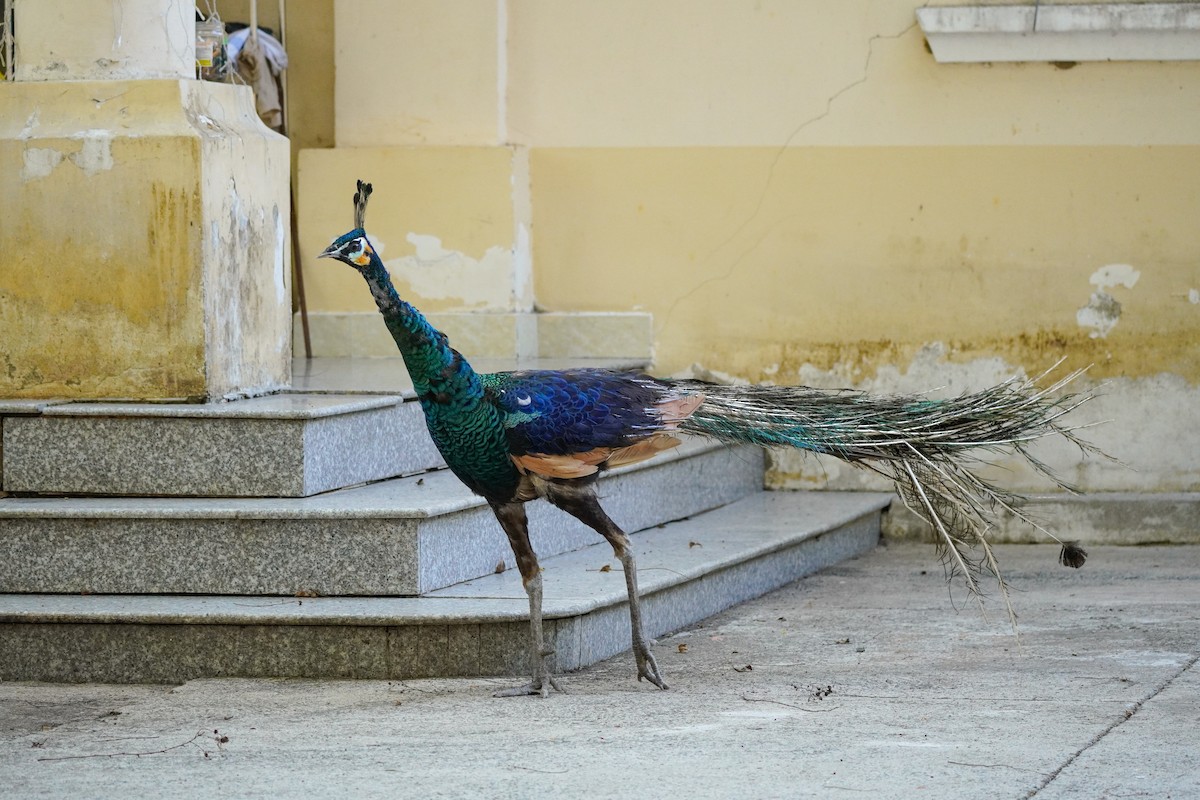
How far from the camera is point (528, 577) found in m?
4.92

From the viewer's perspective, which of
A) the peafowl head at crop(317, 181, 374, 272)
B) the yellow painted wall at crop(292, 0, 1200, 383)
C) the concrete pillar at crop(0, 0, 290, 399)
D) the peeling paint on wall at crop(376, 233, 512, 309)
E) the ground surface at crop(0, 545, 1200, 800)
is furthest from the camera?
the peeling paint on wall at crop(376, 233, 512, 309)

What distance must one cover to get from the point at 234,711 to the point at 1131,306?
4.70 m

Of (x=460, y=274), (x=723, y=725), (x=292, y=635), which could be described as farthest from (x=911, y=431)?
(x=460, y=274)

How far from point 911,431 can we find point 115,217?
2897 mm

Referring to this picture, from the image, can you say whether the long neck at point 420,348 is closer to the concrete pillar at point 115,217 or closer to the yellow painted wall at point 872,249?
the concrete pillar at point 115,217

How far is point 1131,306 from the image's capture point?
770 cm

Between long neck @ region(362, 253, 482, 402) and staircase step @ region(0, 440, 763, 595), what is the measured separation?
76 cm

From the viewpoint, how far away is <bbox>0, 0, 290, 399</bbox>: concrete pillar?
19.6 feet

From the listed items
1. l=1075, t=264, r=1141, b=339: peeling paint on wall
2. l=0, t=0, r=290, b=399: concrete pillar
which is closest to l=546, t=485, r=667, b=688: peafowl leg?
l=0, t=0, r=290, b=399: concrete pillar

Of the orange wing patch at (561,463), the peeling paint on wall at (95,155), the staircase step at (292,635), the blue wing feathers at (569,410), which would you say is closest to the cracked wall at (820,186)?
the peeling paint on wall at (95,155)

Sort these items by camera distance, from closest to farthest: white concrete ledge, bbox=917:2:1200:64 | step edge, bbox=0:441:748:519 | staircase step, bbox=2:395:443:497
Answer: step edge, bbox=0:441:748:519
staircase step, bbox=2:395:443:497
white concrete ledge, bbox=917:2:1200:64

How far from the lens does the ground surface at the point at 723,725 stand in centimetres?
402

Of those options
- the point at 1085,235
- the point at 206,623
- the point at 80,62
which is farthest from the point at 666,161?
the point at 206,623

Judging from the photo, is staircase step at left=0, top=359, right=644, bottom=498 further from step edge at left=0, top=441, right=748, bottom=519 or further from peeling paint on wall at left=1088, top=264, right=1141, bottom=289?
peeling paint on wall at left=1088, top=264, right=1141, bottom=289
